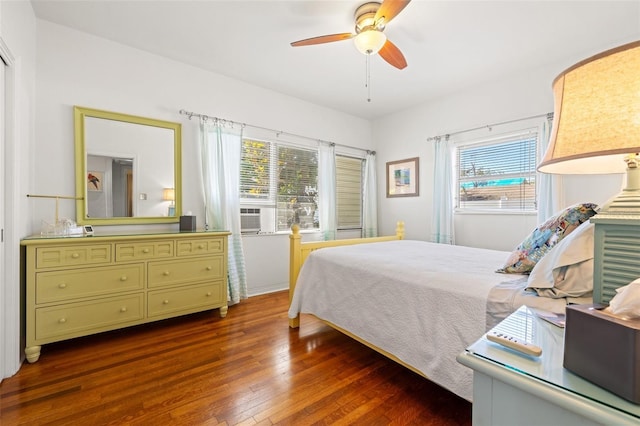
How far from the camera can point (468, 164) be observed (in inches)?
144

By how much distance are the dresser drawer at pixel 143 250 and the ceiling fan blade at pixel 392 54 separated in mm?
2420

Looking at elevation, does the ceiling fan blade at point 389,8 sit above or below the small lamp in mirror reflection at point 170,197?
above

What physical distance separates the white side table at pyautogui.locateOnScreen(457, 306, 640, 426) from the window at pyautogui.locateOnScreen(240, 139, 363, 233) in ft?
10.4

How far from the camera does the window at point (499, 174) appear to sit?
10.4 ft

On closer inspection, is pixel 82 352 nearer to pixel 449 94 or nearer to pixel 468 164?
pixel 468 164

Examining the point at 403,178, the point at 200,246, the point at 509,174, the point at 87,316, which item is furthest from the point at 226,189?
the point at 509,174

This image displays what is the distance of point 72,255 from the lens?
2.15 metres

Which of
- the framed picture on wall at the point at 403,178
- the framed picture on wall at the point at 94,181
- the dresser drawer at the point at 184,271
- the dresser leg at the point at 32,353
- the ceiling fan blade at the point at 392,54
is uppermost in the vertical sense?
the ceiling fan blade at the point at 392,54

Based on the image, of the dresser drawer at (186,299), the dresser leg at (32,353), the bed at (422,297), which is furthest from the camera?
the dresser drawer at (186,299)

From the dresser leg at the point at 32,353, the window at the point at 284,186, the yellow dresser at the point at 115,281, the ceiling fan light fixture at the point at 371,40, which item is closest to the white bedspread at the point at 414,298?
the yellow dresser at the point at 115,281

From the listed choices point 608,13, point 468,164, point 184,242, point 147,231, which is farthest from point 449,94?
point 147,231

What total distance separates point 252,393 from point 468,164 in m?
3.46

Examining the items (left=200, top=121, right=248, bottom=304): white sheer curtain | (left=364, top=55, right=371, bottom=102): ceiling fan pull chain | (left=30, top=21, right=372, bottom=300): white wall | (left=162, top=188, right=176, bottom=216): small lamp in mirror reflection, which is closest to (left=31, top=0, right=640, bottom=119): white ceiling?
(left=364, top=55, right=371, bottom=102): ceiling fan pull chain

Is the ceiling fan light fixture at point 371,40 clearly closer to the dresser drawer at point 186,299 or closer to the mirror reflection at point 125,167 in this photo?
the mirror reflection at point 125,167
